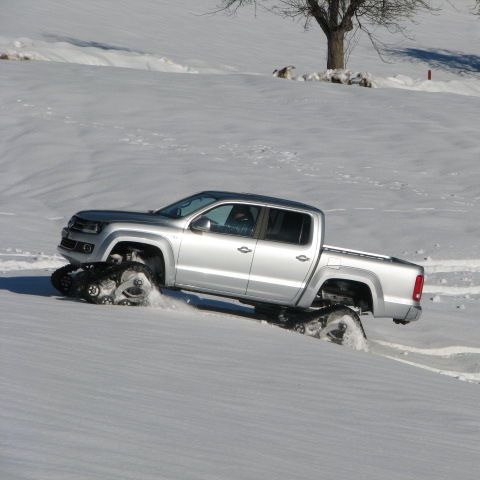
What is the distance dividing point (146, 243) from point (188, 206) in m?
0.79

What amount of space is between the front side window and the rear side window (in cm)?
20

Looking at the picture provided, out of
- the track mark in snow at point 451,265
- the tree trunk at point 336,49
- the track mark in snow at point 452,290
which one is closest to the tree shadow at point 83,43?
the tree trunk at point 336,49

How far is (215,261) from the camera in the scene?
12.9m

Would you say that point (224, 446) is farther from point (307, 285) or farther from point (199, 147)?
point (199, 147)

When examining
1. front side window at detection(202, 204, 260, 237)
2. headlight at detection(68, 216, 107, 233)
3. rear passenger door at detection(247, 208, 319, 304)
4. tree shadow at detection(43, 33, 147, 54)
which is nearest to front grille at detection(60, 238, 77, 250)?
headlight at detection(68, 216, 107, 233)

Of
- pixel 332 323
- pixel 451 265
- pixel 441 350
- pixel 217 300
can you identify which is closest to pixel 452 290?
pixel 451 265

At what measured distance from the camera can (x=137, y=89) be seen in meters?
32.7

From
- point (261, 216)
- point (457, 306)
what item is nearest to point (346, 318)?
point (261, 216)

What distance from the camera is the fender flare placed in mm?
12727

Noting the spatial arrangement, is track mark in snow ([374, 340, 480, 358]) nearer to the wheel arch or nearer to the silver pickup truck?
the silver pickup truck

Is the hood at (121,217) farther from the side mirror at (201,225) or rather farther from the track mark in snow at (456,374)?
the track mark in snow at (456,374)

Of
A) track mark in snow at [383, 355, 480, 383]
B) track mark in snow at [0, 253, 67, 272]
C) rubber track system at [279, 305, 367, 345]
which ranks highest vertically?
track mark in snow at [0, 253, 67, 272]

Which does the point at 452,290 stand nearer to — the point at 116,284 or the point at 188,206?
the point at 188,206

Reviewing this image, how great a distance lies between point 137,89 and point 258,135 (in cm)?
563
